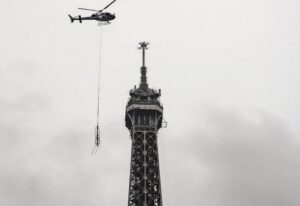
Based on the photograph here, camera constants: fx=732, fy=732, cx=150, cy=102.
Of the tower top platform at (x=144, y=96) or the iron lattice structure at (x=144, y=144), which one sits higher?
the tower top platform at (x=144, y=96)

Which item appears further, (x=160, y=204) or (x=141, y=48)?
(x=141, y=48)

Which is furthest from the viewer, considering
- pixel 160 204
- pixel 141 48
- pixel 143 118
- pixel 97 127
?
pixel 141 48

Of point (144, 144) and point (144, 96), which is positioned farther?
point (144, 96)

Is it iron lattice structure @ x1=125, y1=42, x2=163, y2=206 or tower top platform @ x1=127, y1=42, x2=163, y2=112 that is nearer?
iron lattice structure @ x1=125, y1=42, x2=163, y2=206

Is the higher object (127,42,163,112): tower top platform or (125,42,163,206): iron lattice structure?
(127,42,163,112): tower top platform

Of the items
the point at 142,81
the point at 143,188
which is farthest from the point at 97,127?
the point at 142,81

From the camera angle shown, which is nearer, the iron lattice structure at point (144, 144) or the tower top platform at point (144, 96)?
the iron lattice structure at point (144, 144)

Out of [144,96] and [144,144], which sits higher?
[144,96]

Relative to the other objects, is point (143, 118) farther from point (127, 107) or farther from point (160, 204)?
point (160, 204)
